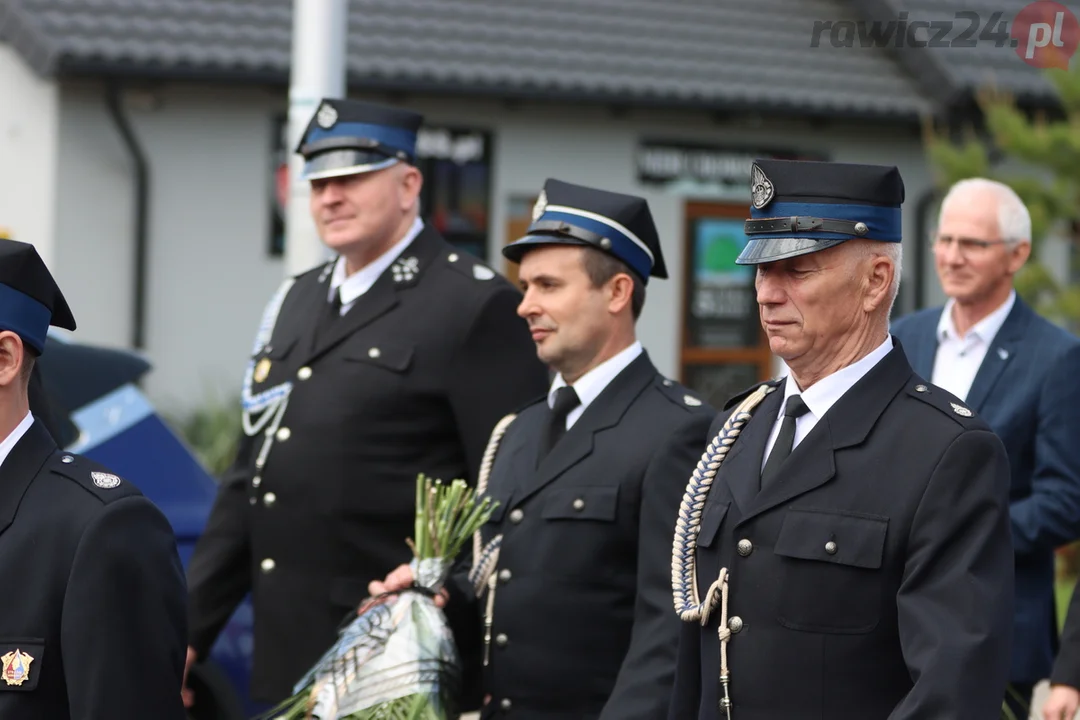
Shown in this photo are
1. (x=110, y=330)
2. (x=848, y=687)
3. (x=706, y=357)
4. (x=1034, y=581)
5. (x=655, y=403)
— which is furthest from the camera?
(x=706, y=357)

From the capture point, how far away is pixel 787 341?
3162 mm

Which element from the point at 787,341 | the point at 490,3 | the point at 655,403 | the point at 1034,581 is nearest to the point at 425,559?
the point at 655,403

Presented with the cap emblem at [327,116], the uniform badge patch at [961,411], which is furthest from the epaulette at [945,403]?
the cap emblem at [327,116]

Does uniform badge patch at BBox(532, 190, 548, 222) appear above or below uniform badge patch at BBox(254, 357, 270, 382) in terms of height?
above

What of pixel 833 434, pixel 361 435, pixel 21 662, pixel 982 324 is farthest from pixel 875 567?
pixel 982 324

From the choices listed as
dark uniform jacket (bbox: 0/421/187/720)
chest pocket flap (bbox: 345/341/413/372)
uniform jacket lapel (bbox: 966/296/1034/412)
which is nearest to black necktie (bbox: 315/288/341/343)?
chest pocket flap (bbox: 345/341/413/372)

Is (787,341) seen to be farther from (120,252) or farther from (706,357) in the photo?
(706,357)

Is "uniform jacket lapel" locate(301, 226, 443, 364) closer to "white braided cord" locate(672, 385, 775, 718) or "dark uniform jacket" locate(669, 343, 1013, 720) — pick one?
"white braided cord" locate(672, 385, 775, 718)

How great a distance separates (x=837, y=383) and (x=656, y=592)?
759 millimetres

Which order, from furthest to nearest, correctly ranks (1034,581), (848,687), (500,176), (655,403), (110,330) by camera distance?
(500,176)
(110,330)
(1034,581)
(655,403)
(848,687)

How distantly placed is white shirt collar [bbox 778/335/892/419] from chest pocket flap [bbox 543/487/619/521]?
791 millimetres

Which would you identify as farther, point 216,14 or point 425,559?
point 216,14

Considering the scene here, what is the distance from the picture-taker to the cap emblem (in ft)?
16.4

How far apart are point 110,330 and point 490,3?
13.7ft
